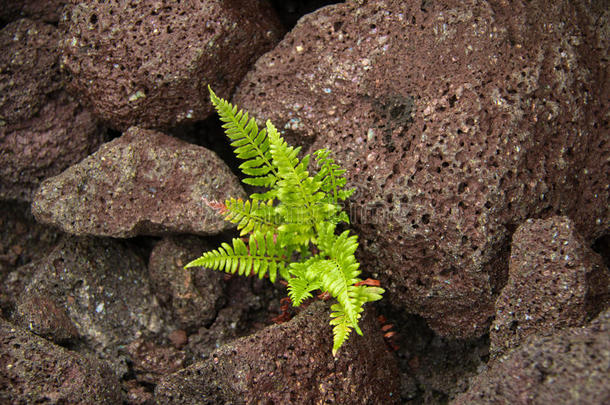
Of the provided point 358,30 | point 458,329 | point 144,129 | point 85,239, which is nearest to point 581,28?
point 358,30

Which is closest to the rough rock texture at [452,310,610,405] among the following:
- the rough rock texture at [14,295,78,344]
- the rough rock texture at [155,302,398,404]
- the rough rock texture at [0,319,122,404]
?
the rough rock texture at [155,302,398,404]

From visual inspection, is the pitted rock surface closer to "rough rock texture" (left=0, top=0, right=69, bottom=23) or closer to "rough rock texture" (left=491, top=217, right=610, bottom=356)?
"rough rock texture" (left=0, top=0, right=69, bottom=23)

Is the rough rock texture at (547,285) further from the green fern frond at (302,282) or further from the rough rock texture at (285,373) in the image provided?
the green fern frond at (302,282)

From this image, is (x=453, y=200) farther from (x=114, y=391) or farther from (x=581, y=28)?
(x=114, y=391)

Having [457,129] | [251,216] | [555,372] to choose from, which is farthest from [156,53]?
[555,372]

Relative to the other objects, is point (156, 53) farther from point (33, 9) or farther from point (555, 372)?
point (555, 372)
